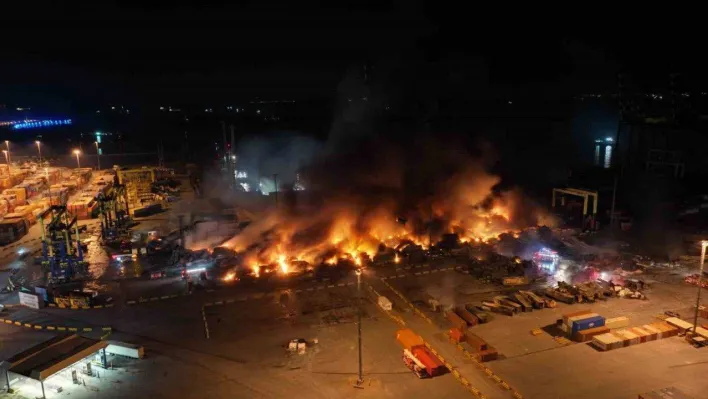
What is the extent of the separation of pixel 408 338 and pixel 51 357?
1601 centimetres

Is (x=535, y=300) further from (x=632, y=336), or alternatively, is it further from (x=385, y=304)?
(x=385, y=304)

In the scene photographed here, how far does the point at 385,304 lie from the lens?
29266mm

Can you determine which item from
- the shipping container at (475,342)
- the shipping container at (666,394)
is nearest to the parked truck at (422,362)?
the shipping container at (475,342)

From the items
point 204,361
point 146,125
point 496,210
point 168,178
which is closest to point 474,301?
point 204,361

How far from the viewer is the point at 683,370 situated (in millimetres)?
22562

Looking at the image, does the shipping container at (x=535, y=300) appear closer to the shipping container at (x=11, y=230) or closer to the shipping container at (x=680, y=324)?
the shipping container at (x=680, y=324)

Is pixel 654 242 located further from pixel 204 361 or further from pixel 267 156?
pixel 267 156

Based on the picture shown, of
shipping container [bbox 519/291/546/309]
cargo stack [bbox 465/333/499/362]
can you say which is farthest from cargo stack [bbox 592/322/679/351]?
cargo stack [bbox 465/333/499/362]

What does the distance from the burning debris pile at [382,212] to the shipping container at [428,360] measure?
14018 millimetres

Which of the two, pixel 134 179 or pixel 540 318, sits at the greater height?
pixel 134 179

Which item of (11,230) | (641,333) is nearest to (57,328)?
(11,230)

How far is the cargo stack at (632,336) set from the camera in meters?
24.6

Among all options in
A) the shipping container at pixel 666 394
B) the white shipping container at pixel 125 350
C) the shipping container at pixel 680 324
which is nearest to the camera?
the shipping container at pixel 666 394

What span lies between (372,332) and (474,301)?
777 cm
